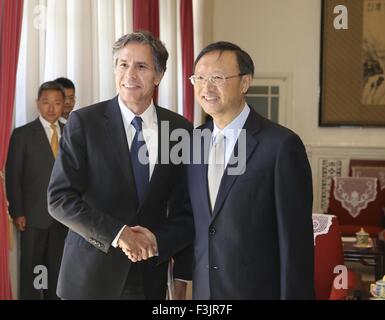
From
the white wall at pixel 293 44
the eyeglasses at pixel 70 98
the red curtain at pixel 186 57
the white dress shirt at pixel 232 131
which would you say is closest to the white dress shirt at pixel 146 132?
the white dress shirt at pixel 232 131

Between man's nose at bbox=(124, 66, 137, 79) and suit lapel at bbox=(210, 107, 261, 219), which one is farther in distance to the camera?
man's nose at bbox=(124, 66, 137, 79)

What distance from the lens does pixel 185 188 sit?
7.47 ft

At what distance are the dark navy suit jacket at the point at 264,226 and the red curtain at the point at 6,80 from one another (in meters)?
1.57

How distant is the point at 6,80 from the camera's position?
320 cm

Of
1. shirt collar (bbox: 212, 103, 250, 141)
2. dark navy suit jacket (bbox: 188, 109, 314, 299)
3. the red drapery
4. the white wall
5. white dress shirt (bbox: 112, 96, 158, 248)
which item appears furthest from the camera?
the white wall

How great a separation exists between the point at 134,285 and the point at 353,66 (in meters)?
6.62

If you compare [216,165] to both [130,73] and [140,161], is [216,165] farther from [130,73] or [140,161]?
[130,73]

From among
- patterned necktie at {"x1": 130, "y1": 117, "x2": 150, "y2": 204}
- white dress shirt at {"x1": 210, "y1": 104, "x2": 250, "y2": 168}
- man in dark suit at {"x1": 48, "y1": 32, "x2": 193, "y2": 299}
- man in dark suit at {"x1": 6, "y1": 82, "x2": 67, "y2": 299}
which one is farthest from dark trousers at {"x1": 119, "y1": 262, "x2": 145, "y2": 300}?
man in dark suit at {"x1": 6, "y1": 82, "x2": 67, "y2": 299}

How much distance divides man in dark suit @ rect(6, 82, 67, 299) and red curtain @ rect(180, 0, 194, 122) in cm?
200

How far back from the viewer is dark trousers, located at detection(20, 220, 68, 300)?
3871 mm

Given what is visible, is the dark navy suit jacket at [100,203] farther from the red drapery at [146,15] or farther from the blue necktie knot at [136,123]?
the red drapery at [146,15]

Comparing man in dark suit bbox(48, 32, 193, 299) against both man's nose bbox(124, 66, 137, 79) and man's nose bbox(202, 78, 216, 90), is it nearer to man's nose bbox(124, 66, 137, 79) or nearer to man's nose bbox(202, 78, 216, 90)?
man's nose bbox(124, 66, 137, 79)

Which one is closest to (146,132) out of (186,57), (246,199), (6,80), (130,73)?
(130,73)

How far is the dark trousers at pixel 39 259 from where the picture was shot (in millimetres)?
3871
